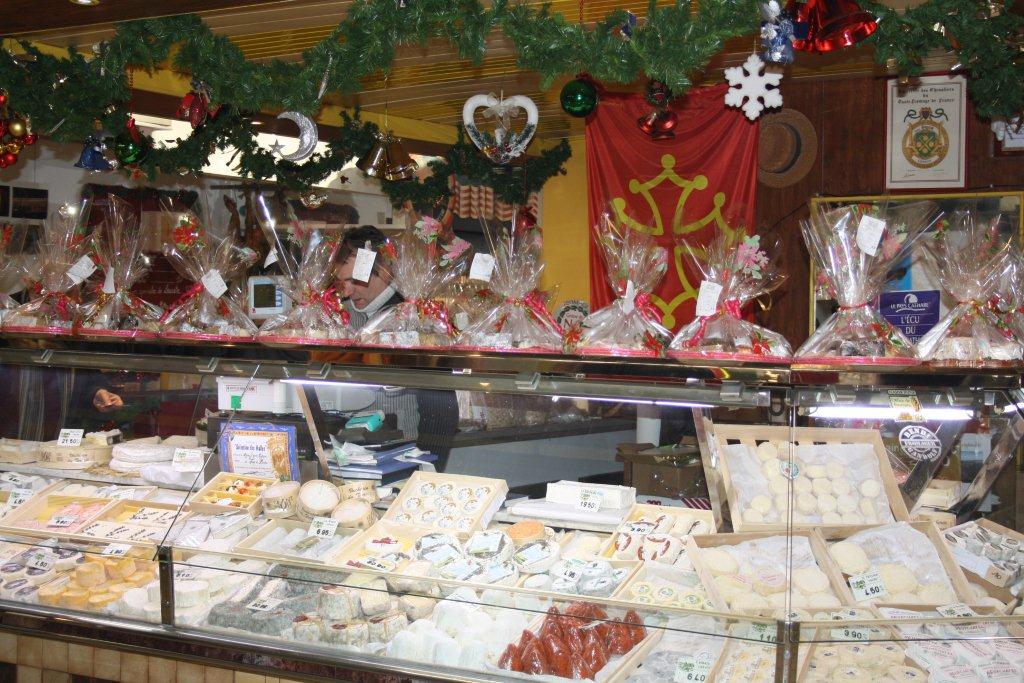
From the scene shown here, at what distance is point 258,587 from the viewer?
2.70 meters

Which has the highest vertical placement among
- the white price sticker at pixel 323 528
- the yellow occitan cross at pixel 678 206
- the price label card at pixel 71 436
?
the yellow occitan cross at pixel 678 206

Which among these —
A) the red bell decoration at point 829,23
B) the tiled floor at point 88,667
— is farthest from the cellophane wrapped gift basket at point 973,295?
the tiled floor at point 88,667

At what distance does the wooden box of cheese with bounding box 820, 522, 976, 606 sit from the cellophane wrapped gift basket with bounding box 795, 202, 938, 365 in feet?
1.61

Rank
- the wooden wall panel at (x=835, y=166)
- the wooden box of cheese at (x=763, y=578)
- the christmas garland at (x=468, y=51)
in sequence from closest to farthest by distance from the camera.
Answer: the wooden box of cheese at (x=763, y=578)
the christmas garland at (x=468, y=51)
the wooden wall panel at (x=835, y=166)

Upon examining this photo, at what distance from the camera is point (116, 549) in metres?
2.84

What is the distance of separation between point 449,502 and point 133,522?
1.09 m

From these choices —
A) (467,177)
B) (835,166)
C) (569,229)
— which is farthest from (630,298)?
(569,229)

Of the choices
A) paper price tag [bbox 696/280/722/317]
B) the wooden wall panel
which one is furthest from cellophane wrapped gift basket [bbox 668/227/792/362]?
the wooden wall panel

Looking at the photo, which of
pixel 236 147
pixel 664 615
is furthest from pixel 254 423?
pixel 236 147

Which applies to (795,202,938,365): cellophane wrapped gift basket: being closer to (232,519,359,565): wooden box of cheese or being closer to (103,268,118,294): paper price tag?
(232,519,359,565): wooden box of cheese

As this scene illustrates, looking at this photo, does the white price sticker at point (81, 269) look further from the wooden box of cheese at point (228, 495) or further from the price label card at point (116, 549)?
the price label card at point (116, 549)

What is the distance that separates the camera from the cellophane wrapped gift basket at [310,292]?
3186mm

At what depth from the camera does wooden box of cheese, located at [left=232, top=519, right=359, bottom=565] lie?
2716 mm

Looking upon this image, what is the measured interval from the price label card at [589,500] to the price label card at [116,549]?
1.41m
